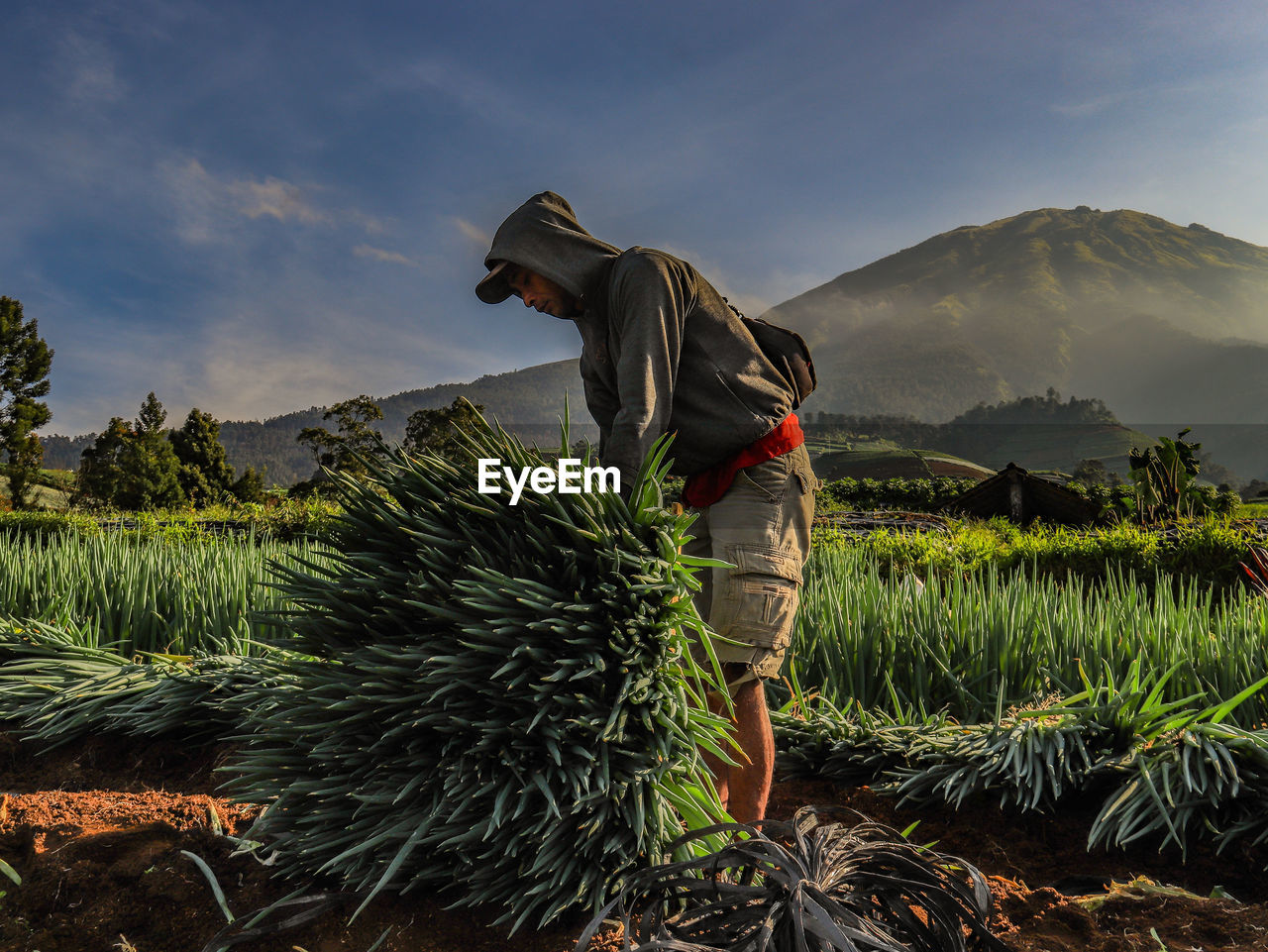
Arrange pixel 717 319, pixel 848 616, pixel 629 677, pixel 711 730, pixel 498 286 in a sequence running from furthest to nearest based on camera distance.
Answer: pixel 848 616 < pixel 498 286 < pixel 717 319 < pixel 711 730 < pixel 629 677

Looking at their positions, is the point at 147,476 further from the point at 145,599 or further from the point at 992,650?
the point at 992,650

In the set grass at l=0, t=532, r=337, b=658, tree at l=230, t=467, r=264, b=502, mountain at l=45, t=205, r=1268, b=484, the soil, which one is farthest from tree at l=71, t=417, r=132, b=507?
mountain at l=45, t=205, r=1268, b=484

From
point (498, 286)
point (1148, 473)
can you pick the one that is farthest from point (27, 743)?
point (1148, 473)

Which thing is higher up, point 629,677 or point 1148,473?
point 1148,473

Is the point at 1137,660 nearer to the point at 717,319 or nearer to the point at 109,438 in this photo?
the point at 717,319

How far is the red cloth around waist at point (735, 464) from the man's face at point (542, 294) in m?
0.58

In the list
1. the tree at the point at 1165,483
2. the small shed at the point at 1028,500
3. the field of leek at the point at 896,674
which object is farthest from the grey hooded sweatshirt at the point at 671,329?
the small shed at the point at 1028,500

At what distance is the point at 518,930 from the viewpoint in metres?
1.17

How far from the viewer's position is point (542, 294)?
2.04 metres

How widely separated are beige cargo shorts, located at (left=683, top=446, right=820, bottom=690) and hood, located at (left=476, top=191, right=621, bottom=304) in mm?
660

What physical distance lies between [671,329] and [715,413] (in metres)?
0.25

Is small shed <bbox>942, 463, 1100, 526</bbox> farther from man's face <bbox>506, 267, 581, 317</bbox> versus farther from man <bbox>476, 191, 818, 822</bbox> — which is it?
man's face <bbox>506, 267, 581, 317</bbox>

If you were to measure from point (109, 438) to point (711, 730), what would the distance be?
26.9 m

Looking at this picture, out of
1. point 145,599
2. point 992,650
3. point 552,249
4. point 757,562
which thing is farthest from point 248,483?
point 757,562
